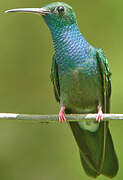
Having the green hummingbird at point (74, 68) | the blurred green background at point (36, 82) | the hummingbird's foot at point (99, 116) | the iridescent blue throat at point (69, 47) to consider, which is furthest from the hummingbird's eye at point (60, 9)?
the blurred green background at point (36, 82)

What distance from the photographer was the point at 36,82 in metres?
6.91

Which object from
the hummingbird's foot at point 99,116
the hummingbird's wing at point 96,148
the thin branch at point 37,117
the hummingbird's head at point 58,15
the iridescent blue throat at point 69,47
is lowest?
the hummingbird's wing at point 96,148

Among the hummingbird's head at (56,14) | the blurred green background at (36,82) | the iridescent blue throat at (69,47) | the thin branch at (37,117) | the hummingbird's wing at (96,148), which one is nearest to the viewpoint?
the thin branch at (37,117)

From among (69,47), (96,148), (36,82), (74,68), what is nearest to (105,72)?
(74,68)

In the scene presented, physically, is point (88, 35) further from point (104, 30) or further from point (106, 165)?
point (106, 165)

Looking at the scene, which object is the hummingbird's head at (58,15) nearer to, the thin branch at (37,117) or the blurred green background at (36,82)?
the thin branch at (37,117)

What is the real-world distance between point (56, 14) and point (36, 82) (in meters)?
2.09

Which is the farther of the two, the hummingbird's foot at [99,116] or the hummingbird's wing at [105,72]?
the hummingbird's wing at [105,72]

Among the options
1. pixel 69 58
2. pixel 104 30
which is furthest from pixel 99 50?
pixel 104 30

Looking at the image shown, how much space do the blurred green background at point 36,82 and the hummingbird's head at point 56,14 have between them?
5.36 ft

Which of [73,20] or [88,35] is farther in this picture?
[88,35]

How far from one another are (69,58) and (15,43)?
2111 mm

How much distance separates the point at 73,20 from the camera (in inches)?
201

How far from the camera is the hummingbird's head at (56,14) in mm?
4914
